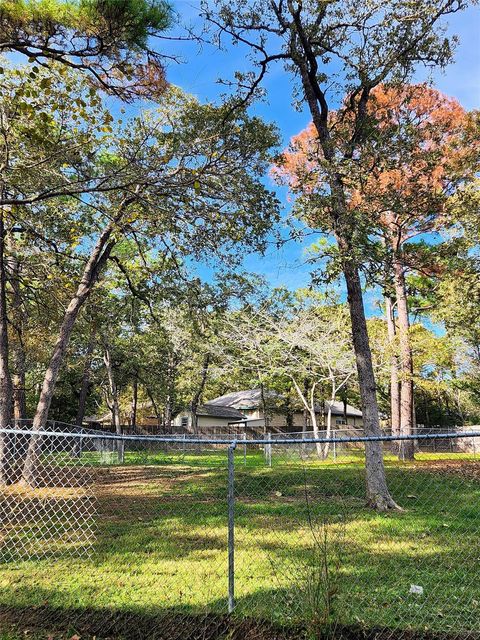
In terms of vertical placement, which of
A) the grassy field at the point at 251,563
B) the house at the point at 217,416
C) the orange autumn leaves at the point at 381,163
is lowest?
the grassy field at the point at 251,563

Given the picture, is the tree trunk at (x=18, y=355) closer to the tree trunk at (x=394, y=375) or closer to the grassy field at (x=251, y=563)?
the grassy field at (x=251, y=563)

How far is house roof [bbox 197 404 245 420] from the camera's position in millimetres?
40562

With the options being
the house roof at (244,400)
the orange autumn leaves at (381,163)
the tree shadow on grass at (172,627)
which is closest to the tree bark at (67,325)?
the orange autumn leaves at (381,163)

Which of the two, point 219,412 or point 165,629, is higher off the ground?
point 219,412

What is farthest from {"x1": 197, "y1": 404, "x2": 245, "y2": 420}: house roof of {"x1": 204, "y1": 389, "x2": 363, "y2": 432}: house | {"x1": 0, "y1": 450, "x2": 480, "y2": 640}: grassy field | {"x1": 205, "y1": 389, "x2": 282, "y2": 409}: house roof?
{"x1": 0, "y1": 450, "x2": 480, "y2": 640}: grassy field

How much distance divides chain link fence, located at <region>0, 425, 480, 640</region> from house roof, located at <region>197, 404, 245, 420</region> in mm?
31623

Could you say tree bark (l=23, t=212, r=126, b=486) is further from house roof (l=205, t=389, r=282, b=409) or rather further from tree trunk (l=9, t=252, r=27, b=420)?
house roof (l=205, t=389, r=282, b=409)

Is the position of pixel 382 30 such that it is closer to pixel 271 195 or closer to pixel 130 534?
pixel 271 195

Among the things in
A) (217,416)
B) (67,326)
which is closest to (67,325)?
(67,326)

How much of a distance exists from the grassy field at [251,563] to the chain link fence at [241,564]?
0.02m

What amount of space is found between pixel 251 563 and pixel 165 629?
1.65 meters

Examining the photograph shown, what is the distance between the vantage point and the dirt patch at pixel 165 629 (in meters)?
3.05

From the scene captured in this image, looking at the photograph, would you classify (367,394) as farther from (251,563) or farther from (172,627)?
(172,627)

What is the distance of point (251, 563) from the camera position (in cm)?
466
